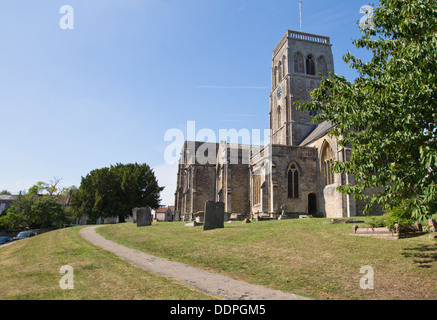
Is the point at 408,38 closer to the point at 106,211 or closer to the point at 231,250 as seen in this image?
the point at 231,250

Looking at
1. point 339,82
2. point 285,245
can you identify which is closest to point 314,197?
point 285,245

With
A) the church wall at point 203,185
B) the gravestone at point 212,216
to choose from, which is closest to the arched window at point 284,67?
the church wall at point 203,185

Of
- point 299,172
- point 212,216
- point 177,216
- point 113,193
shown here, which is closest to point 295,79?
point 299,172

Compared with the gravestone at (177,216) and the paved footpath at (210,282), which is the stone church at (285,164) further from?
the paved footpath at (210,282)

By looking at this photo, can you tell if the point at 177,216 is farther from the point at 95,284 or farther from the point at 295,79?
the point at 95,284

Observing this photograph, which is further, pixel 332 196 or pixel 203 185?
pixel 203 185

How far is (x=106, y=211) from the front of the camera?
40.7 metres

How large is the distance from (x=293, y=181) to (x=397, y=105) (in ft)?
74.7

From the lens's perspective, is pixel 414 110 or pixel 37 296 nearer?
pixel 37 296

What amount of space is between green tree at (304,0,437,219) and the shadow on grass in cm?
136

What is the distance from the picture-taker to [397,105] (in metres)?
6.56

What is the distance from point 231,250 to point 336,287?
4.72m
